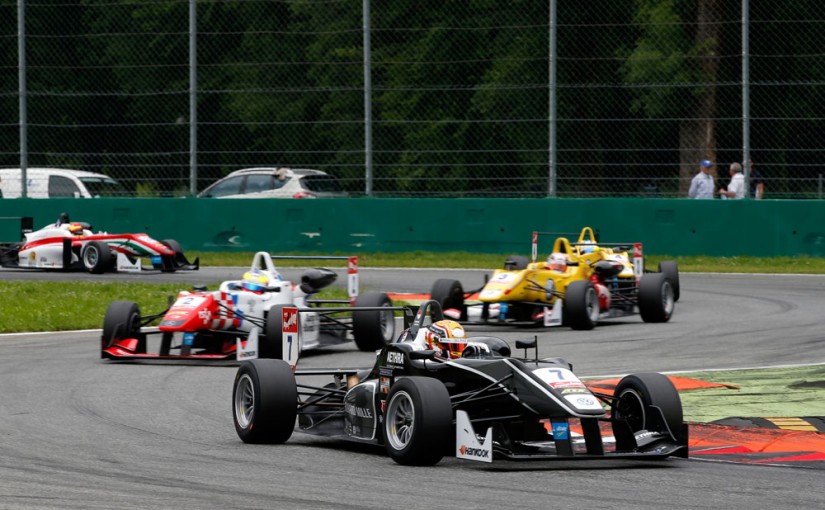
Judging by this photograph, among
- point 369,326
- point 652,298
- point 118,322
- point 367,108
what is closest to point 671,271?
point 652,298

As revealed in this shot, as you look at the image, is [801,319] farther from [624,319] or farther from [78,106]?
[78,106]

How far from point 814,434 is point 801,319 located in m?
8.83

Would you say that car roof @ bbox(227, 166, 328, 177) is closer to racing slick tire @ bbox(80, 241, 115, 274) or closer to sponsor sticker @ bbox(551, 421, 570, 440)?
racing slick tire @ bbox(80, 241, 115, 274)

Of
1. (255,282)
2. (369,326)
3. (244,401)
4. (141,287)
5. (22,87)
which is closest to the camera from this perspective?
(244,401)

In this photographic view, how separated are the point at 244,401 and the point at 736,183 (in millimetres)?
17584

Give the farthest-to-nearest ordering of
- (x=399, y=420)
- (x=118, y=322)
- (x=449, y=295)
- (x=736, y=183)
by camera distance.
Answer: (x=736, y=183) < (x=449, y=295) < (x=118, y=322) < (x=399, y=420)

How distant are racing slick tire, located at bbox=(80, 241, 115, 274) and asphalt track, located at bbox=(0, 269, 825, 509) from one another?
383 inches

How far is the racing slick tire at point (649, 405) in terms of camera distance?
8.84m

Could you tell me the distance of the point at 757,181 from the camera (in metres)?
26.3

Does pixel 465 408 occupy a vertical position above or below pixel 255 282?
below

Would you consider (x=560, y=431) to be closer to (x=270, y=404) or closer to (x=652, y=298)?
(x=270, y=404)

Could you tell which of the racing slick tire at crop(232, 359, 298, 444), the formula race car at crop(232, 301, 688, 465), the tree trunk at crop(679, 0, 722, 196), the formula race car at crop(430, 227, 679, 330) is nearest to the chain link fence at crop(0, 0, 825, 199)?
the tree trunk at crop(679, 0, 722, 196)

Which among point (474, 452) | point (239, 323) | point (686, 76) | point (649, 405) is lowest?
point (474, 452)

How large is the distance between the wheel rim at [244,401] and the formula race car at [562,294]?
7.51 metres
